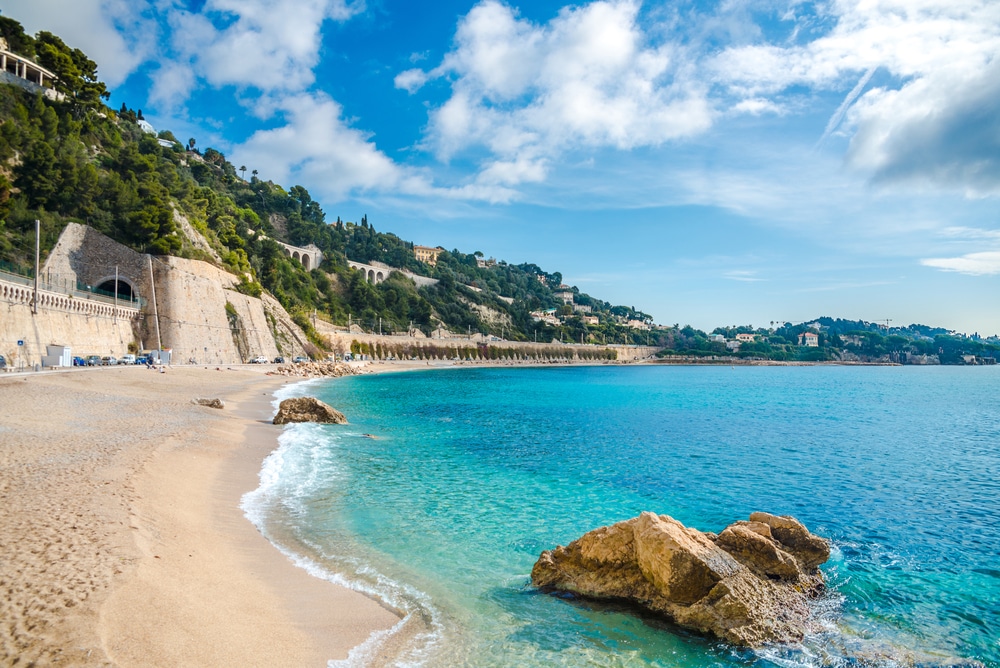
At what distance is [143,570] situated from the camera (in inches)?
249

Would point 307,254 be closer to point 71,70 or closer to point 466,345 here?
point 466,345

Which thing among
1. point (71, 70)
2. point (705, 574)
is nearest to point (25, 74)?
point (71, 70)

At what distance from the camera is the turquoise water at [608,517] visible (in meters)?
6.36

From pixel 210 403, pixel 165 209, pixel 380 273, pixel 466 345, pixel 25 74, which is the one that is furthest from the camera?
pixel 380 273

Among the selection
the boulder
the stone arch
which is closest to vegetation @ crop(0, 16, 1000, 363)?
the stone arch

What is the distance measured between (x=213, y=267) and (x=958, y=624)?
61.0 metres

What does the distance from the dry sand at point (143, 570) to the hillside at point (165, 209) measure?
3230cm

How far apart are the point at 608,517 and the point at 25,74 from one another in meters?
72.7

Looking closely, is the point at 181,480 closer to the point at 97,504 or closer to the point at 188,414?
the point at 97,504

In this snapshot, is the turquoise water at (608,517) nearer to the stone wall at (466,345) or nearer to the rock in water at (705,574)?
the rock in water at (705,574)

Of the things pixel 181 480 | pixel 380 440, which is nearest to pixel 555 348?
pixel 380 440

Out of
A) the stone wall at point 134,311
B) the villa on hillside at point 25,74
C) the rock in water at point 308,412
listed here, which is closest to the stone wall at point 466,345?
the stone wall at point 134,311

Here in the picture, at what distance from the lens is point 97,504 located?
27.5ft

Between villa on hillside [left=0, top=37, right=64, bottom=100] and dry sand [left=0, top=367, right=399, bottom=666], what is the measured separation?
56613 mm
